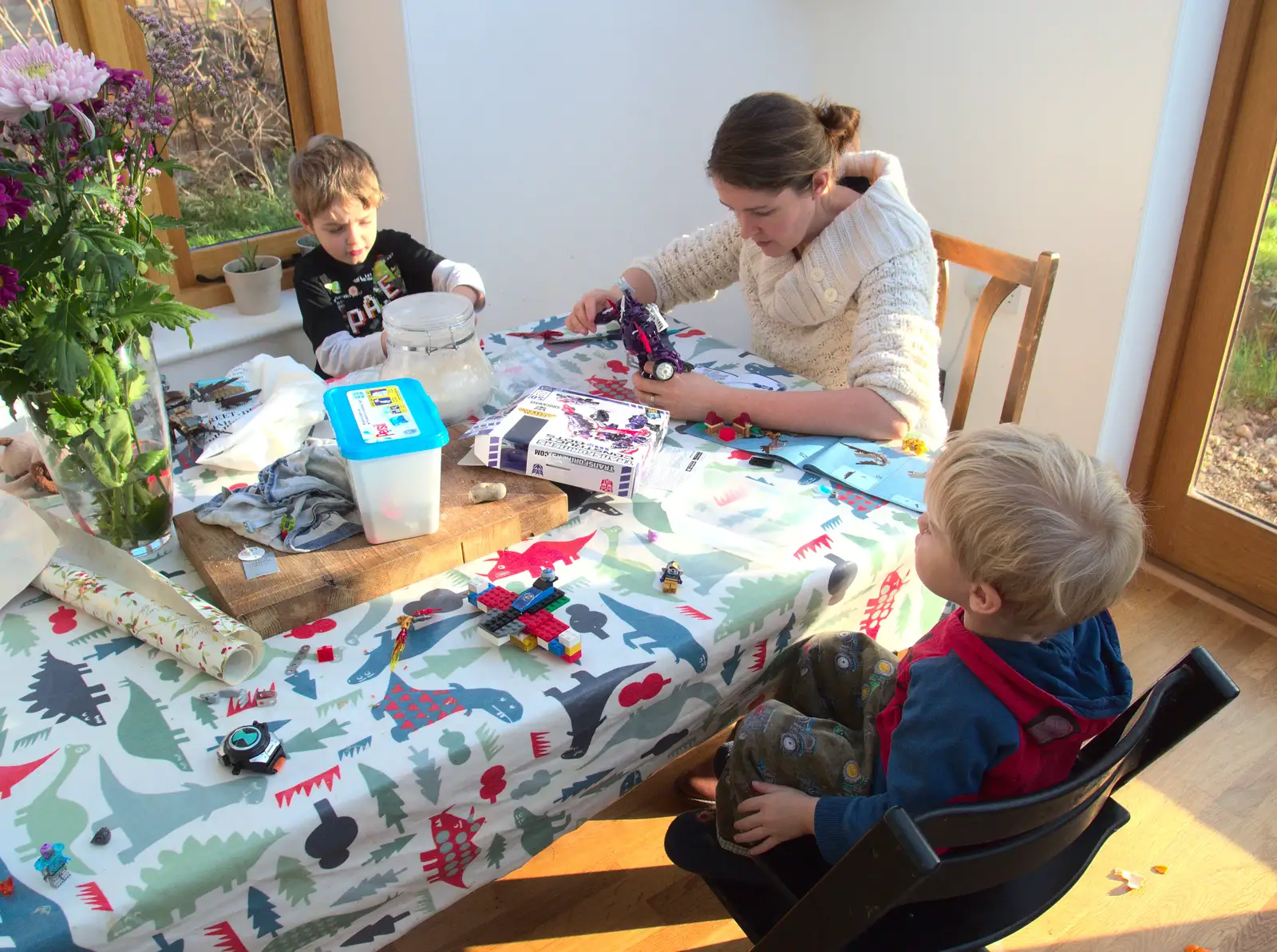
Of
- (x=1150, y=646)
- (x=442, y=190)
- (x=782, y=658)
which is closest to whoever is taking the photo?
(x=782, y=658)

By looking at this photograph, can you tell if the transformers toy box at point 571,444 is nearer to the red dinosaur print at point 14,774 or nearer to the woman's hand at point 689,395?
the woman's hand at point 689,395

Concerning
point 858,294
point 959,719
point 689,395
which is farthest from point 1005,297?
point 959,719

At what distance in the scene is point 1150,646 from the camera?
2002 mm

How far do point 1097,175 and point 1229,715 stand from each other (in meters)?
1.15

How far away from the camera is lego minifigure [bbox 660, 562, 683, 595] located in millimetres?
1032

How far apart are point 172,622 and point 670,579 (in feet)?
1.64

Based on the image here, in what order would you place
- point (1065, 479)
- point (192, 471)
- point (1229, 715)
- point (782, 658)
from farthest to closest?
1. point (1229, 715)
2. point (192, 471)
3. point (782, 658)
4. point (1065, 479)

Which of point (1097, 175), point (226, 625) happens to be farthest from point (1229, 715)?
point (226, 625)

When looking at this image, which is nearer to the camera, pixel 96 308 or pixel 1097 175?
pixel 96 308

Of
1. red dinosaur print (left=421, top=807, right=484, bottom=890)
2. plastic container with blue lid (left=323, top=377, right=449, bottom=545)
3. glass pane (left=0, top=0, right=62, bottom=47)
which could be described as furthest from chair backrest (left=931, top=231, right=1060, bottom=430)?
glass pane (left=0, top=0, right=62, bottom=47)

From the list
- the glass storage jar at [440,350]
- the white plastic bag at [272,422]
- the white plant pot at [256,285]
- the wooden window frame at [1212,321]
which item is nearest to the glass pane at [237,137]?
the white plant pot at [256,285]

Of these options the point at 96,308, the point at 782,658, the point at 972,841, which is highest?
the point at 96,308

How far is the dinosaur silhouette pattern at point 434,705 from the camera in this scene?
862 millimetres

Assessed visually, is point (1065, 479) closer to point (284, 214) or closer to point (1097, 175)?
point (1097, 175)
